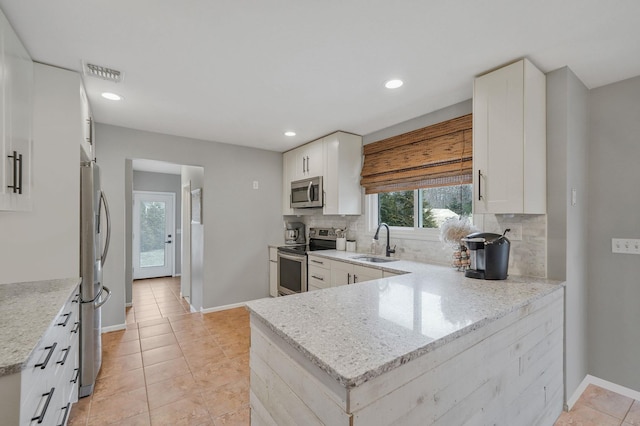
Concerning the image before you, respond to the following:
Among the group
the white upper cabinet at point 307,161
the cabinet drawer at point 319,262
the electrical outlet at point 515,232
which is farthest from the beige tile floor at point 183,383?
the white upper cabinet at point 307,161

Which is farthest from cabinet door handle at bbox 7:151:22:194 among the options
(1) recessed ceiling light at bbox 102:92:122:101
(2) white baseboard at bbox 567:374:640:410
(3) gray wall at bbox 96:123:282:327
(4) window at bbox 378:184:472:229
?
(2) white baseboard at bbox 567:374:640:410

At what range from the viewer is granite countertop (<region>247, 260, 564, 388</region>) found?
2.97 feet

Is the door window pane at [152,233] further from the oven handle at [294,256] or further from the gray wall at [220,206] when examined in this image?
the oven handle at [294,256]

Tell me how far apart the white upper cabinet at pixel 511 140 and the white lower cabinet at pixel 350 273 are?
42.4 inches

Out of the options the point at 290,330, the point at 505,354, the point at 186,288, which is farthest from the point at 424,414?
the point at 186,288

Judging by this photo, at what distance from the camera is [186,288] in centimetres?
464

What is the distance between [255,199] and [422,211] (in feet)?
7.82

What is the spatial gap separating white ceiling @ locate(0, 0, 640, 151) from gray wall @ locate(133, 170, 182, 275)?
386 centimetres

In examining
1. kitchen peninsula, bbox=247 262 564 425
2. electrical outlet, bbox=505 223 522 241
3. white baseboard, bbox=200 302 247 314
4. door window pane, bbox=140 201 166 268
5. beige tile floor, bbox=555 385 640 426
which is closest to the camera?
kitchen peninsula, bbox=247 262 564 425

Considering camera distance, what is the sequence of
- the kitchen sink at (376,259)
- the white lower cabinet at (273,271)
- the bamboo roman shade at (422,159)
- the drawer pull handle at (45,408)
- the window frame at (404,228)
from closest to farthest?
the drawer pull handle at (45,408) → the bamboo roman shade at (422,159) → the window frame at (404,228) → the kitchen sink at (376,259) → the white lower cabinet at (273,271)

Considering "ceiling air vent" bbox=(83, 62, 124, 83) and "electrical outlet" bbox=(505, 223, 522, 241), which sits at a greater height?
"ceiling air vent" bbox=(83, 62, 124, 83)

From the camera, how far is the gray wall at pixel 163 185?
608 cm

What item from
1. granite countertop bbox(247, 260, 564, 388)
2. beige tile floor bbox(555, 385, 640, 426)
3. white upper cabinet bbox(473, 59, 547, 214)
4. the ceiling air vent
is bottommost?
beige tile floor bbox(555, 385, 640, 426)

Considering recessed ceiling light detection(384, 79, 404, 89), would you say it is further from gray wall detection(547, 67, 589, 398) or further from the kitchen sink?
the kitchen sink
